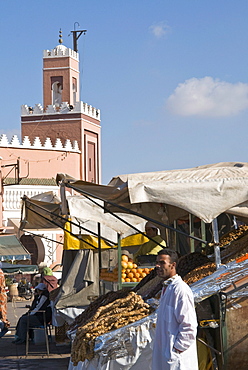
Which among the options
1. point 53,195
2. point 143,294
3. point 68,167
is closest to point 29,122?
point 68,167

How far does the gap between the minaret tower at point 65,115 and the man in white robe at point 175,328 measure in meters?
35.3

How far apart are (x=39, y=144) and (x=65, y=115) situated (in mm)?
3770

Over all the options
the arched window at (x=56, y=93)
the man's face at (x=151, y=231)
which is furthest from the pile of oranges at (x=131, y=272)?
the arched window at (x=56, y=93)

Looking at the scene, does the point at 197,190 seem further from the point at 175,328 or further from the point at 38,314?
the point at 38,314

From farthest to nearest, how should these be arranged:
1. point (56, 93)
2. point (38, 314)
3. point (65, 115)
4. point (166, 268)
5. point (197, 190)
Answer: point (56, 93) < point (65, 115) < point (38, 314) < point (197, 190) < point (166, 268)

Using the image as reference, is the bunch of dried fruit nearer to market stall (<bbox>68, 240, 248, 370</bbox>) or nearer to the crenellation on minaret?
market stall (<bbox>68, 240, 248, 370</bbox>)

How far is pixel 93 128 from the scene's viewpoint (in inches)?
1679

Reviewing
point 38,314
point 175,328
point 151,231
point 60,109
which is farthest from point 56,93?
point 175,328

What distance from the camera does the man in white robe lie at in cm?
450

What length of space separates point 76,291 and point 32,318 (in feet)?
2.87

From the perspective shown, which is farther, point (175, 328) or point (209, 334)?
point (209, 334)

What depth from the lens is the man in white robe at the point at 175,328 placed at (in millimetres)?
4500

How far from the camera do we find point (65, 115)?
40969 millimetres

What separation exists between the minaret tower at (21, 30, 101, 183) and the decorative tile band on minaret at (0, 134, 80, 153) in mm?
744
